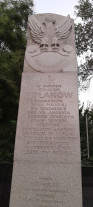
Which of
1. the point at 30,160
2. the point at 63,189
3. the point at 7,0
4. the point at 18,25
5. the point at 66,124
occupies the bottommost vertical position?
the point at 63,189

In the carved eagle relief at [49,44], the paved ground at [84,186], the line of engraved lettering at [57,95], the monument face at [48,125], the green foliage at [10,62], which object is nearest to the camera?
the monument face at [48,125]

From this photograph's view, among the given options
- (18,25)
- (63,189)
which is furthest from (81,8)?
(63,189)

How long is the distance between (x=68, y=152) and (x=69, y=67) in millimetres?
2138

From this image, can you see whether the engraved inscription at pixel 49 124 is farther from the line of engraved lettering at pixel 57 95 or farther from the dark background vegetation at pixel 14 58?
the dark background vegetation at pixel 14 58

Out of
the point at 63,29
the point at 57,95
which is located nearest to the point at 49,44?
the point at 63,29

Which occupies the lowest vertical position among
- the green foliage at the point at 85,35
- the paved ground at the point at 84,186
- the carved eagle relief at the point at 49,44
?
the paved ground at the point at 84,186

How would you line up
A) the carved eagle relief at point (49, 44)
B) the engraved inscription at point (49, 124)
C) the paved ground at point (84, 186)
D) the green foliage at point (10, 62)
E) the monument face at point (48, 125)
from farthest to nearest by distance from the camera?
the green foliage at point (10, 62), the carved eagle relief at point (49, 44), the paved ground at point (84, 186), the engraved inscription at point (49, 124), the monument face at point (48, 125)

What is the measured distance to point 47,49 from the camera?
6285mm

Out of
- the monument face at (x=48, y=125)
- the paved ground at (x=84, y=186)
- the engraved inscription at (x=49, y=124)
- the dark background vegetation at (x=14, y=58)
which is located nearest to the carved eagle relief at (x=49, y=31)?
the monument face at (x=48, y=125)

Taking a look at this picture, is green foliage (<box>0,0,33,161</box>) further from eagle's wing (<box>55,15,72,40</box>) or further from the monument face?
eagle's wing (<box>55,15,72,40</box>)

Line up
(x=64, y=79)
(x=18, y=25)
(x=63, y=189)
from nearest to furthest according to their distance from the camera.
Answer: (x=63, y=189)
(x=64, y=79)
(x=18, y=25)

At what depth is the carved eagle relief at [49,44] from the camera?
20.0 feet

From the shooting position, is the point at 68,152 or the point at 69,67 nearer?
the point at 68,152

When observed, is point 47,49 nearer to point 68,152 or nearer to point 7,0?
point 68,152
